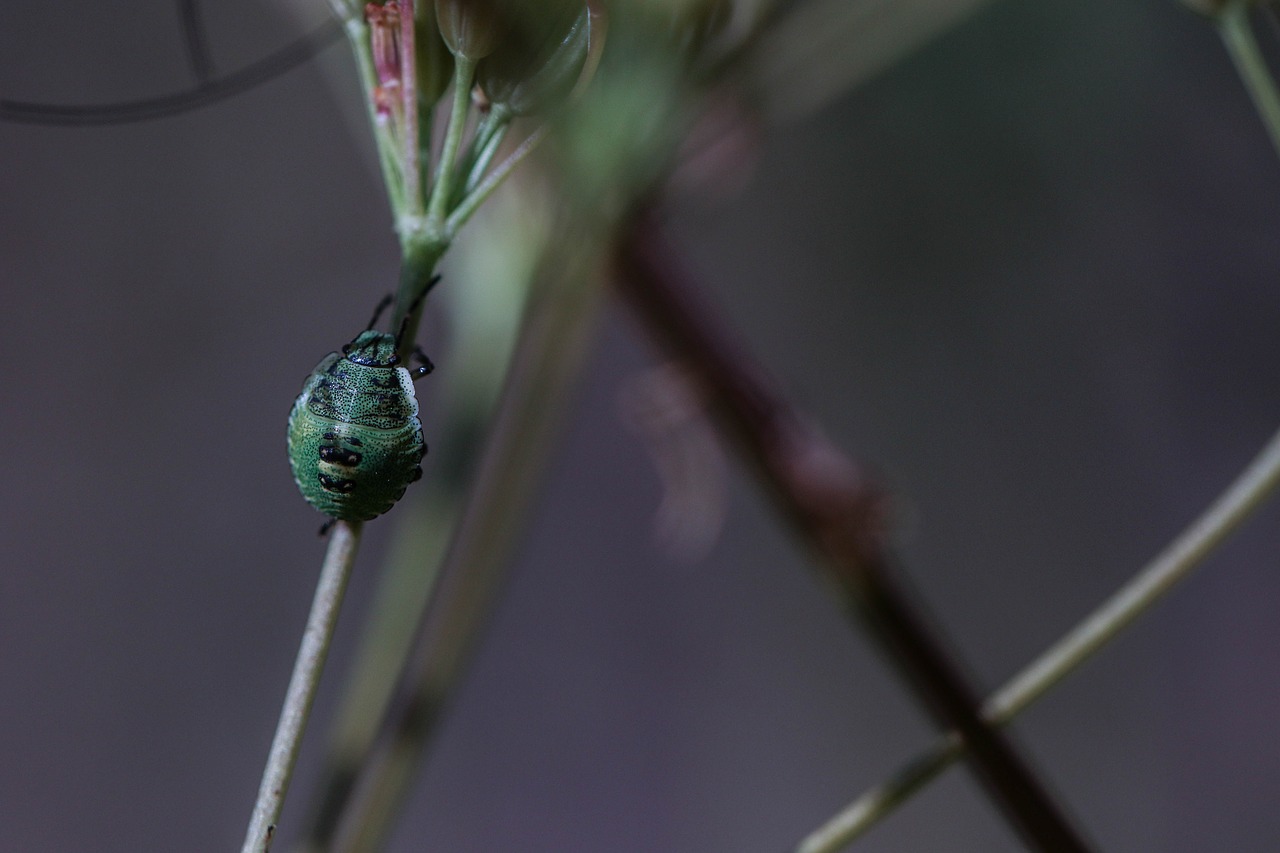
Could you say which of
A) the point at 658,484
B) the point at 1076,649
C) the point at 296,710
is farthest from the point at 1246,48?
the point at 658,484

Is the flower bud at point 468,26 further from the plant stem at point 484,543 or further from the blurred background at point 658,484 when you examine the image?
the blurred background at point 658,484

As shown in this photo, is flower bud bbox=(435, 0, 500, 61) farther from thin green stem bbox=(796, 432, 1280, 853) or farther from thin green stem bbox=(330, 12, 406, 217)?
thin green stem bbox=(796, 432, 1280, 853)

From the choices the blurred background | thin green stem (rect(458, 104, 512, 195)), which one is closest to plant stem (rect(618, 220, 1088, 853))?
thin green stem (rect(458, 104, 512, 195))

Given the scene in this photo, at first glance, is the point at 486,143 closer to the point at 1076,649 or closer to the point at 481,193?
the point at 481,193

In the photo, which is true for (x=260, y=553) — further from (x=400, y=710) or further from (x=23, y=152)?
(x=400, y=710)

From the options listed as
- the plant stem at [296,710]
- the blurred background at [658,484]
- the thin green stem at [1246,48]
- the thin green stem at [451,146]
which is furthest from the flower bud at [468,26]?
the blurred background at [658,484]
